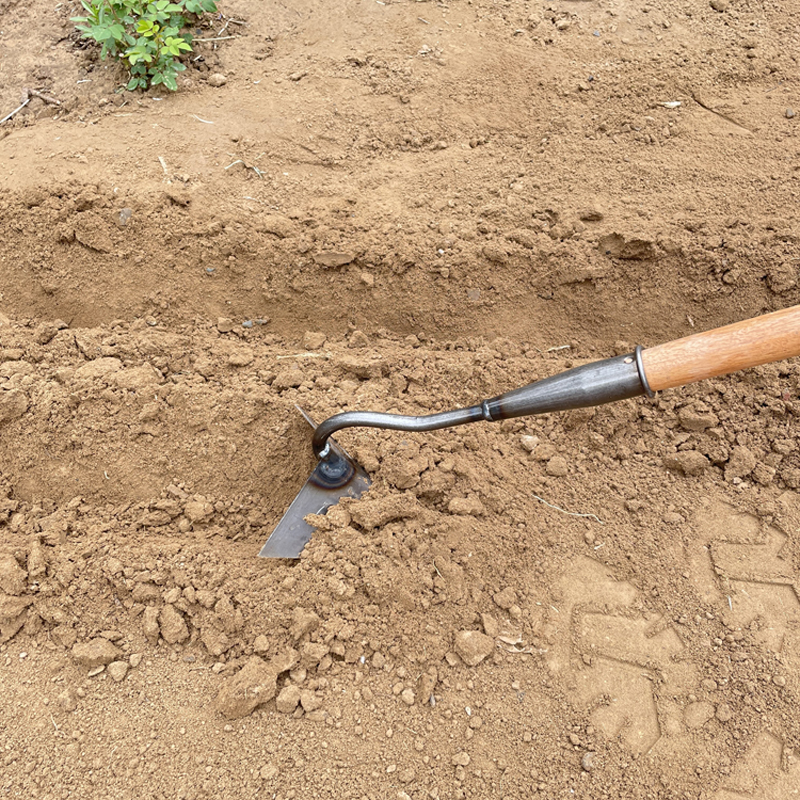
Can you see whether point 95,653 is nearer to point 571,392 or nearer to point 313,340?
point 313,340

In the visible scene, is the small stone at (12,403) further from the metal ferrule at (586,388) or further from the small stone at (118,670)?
the metal ferrule at (586,388)

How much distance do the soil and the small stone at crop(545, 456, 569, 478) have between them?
0.01 m

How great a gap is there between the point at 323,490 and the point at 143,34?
2486 millimetres

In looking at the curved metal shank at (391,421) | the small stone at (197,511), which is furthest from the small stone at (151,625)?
the curved metal shank at (391,421)

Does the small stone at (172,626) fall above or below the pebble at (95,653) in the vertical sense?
above

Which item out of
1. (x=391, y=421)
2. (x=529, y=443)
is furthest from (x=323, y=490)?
(x=529, y=443)

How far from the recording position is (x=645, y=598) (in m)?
1.99

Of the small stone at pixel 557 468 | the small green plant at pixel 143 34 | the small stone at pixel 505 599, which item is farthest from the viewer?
the small green plant at pixel 143 34

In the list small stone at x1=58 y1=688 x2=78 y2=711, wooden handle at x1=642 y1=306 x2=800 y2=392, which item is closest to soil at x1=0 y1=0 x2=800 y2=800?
small stone at x1=58 y1=688 x2=78 y2=711

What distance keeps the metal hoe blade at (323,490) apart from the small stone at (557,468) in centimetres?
63

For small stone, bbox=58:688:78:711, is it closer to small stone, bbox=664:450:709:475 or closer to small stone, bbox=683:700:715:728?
small stone, bbox=683:700:715:728

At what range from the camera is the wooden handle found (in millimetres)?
1567

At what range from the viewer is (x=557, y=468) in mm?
2215

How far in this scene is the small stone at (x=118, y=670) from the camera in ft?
6.38
